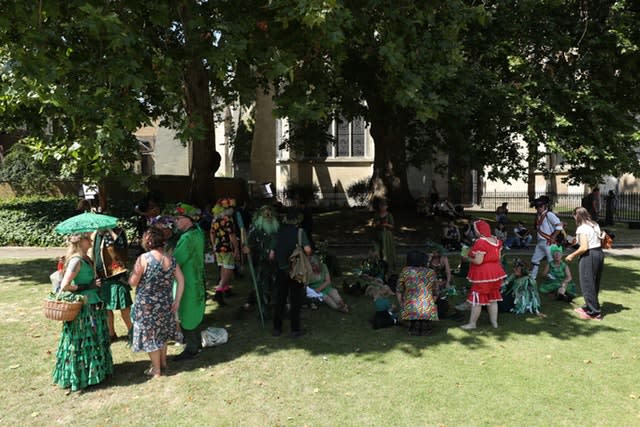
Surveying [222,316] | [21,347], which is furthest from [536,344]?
[21,347]

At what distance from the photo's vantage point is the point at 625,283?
11.0 meters

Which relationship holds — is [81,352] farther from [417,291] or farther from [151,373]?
[417,291]

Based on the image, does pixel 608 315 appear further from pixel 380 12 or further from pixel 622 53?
pixel 622 53

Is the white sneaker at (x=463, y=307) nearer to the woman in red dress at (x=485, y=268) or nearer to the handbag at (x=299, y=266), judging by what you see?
the woman in red dress at (x=485, y=268)

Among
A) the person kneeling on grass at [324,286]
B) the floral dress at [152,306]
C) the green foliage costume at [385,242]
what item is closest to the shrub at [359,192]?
the green foliage costume at [385,242]

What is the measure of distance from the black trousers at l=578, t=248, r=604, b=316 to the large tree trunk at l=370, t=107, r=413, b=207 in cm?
1098

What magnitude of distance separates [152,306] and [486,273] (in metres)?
4.52

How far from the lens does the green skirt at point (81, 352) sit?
5.51 meters

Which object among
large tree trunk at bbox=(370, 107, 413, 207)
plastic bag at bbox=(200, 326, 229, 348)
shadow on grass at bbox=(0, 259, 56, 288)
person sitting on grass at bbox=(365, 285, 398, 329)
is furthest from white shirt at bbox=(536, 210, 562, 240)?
shadow on grass at bbox=(0, 259, 56, 288)

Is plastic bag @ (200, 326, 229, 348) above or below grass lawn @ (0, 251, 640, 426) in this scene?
above

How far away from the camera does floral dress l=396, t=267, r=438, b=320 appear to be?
7.16 metres

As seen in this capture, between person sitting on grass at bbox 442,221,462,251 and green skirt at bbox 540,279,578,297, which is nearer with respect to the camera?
green skirt at bbox 540,279,578,297

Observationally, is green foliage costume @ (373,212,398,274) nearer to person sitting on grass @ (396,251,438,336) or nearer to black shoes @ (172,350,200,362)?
person sitting on grass @ (396,251,438,336)

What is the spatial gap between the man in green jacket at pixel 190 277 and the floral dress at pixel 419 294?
280 cm
